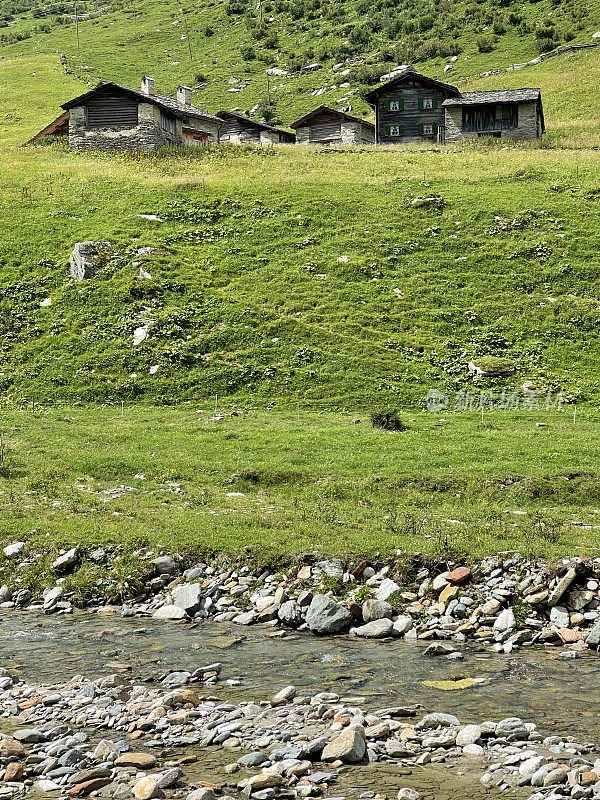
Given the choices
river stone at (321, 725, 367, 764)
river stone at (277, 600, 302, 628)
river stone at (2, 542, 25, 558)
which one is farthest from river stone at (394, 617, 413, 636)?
river stone at (2, 542, 25, 558)

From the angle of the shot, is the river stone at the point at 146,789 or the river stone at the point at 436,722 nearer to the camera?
the river stone at the point at 146,789

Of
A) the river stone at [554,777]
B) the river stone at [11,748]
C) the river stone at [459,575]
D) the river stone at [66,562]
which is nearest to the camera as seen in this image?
the river stone at [554,777]

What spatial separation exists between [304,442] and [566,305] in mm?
18923

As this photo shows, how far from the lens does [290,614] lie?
49.0 ft

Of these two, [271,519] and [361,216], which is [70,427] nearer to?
[271,519]

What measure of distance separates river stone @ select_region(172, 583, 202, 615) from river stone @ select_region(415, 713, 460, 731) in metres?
6.86

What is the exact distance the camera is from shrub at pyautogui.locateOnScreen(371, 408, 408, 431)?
27906 millimetres

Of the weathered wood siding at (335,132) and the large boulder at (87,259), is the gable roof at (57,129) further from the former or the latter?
the large boulder at (87,259)

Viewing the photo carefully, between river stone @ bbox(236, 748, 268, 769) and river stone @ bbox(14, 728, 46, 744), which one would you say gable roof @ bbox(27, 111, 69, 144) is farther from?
river stone @ bbox(236, 748, 268, 769)

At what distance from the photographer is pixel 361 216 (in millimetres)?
48719

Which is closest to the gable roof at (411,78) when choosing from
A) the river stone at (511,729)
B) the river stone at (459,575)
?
the river stone at (459,575)

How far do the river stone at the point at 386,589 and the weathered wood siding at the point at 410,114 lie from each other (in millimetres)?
75455

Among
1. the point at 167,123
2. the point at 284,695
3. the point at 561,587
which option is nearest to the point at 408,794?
the point at 284,695

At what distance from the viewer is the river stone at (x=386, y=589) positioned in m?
15.4
